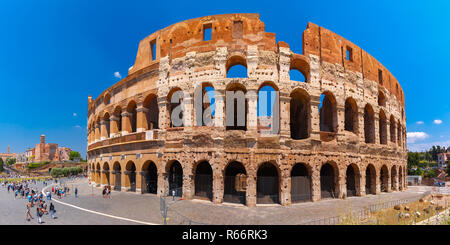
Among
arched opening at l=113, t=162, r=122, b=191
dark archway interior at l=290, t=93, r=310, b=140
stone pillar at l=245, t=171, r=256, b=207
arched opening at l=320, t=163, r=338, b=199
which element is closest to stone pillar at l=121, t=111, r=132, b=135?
arched opening at l=113, t=162, r=122, b=191

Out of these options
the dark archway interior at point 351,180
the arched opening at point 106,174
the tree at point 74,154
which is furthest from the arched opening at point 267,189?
the tree at point 74,154

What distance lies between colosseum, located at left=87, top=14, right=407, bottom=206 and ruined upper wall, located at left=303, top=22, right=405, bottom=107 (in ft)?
0.30

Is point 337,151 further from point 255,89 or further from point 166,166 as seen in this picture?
point 166,166

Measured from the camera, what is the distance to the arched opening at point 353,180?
1994 centimetres

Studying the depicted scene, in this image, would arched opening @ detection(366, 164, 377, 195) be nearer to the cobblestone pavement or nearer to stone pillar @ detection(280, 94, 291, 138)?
the cobblestone pavement

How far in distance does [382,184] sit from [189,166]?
65.5 ft

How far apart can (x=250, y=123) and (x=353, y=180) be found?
12.0 meters

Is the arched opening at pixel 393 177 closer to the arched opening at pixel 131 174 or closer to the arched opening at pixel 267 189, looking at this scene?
the arched opening at pixel 267 189

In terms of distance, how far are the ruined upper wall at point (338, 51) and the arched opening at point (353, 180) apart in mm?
8694

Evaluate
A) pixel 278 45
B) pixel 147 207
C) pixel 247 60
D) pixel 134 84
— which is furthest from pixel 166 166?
pixel 278 45

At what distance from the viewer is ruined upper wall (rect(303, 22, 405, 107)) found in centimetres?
1881

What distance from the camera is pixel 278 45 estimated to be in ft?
58.2

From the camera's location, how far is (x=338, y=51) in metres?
20.2

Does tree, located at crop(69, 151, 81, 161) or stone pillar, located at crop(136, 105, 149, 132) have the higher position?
stone pillar, located at crop(136, 105, 149, 132)
